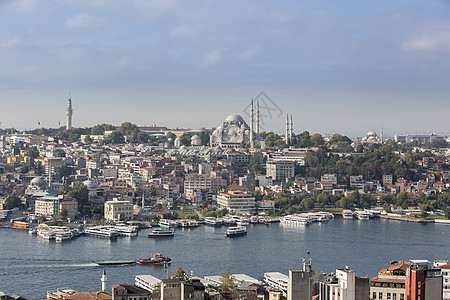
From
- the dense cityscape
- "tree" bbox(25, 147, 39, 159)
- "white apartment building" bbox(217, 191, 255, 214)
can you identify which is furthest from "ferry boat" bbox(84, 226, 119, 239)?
"tree" bbox(25, 147, 39, 159)

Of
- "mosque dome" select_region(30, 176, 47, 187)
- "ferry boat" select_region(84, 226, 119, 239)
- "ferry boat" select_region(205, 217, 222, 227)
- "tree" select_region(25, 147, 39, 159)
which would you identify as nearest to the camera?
"ferry boat" select_region(84, 226, 119, 239)

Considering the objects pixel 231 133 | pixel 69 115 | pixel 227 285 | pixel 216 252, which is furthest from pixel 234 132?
pixel 227 285

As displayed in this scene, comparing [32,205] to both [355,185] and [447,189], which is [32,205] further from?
[447,189]

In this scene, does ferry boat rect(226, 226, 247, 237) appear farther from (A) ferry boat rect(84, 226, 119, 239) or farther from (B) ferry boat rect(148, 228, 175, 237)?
(A) ferry boat rect(84, 226, 119, 239)

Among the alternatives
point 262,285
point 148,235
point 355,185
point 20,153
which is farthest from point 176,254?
point 20,153

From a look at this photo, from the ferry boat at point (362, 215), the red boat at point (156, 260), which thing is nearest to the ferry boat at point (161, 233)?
the red boat at point (156, 260)
